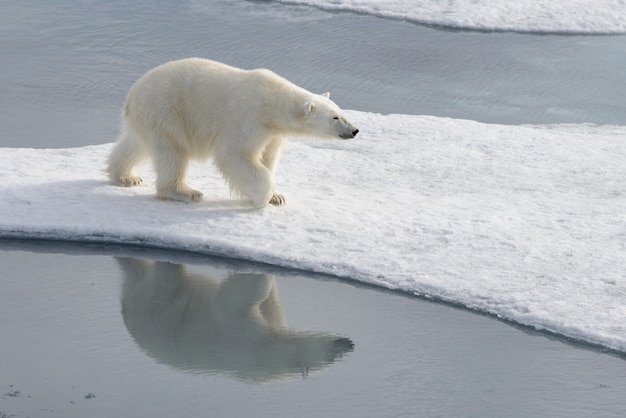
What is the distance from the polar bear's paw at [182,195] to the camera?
5.37 m

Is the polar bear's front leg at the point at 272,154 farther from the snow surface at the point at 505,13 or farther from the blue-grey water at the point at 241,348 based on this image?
the snow surface at the point at 505,13

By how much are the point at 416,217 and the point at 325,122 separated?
2.28 feet

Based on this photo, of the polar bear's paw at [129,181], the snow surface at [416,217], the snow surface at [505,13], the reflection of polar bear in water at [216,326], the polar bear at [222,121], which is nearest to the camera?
the reflection of polar bear in water at [216,326]

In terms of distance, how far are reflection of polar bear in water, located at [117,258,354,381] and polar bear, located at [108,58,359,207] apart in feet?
2.32

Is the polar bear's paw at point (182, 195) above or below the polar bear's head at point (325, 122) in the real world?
below

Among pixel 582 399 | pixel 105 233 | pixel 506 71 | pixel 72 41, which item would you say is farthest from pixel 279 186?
pixel 72 41

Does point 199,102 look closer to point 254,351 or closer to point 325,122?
point 325,122

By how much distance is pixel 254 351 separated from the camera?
3939 millimetres

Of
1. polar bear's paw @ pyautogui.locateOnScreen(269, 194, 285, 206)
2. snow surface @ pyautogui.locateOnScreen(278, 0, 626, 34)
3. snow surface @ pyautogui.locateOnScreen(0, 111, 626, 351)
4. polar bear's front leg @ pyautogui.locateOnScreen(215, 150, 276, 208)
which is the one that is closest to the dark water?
snow surface @ pyautogui.locateOnScreen(0, 111, 626, 351)

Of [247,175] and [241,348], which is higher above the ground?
[247,175]

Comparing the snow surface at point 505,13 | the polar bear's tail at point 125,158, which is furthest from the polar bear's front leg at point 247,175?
the snow surface at point 505,13

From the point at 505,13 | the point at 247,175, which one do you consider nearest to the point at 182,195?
the point at 247,175

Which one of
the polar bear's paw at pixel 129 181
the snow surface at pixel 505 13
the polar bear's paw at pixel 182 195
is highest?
the snow surface at pixel 505 13

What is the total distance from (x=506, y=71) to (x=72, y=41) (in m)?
4.02
